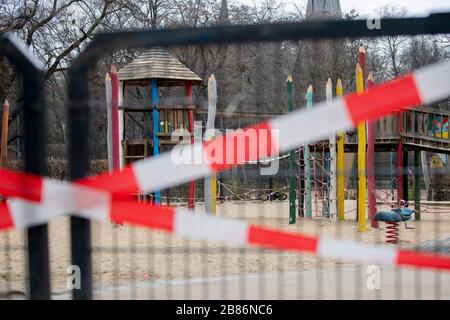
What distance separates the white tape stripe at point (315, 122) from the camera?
78.1 inches

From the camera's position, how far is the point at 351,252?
2.26m

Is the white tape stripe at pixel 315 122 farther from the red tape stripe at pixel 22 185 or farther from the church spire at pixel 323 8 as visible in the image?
the church spire at pixel 323 8

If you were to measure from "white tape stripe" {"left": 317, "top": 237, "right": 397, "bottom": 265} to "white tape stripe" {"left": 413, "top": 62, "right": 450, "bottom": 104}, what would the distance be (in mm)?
624

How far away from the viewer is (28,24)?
74.1ft

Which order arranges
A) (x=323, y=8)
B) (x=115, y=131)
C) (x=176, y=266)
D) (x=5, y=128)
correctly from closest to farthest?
(x=5, y=128)
(x=176, y=266)
(x=115, y=131)
(x=323, y=8)

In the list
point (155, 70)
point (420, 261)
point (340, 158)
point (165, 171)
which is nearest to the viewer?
point (165, 171)

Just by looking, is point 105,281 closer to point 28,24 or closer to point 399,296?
point 399,296

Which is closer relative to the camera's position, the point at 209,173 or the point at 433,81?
the point at 433,81

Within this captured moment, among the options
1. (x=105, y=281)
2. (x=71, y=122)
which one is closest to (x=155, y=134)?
(x=105, y=281)

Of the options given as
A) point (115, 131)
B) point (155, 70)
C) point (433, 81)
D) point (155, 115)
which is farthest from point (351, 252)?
point (155, 70)

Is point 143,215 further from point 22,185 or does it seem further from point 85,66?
point 85,66

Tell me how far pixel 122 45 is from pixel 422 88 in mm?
1042

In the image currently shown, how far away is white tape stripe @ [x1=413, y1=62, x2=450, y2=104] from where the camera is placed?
6.48ft

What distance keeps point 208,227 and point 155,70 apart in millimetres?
11371
